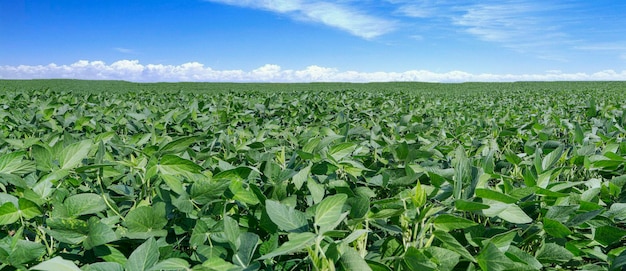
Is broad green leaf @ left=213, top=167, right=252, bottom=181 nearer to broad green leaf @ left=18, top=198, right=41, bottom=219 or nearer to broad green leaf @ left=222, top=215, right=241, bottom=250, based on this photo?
broad green leaf @ left=222, top=215, right=241, bottom=250

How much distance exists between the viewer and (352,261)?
96cm

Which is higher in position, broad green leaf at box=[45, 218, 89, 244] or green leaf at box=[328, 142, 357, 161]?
green leaf at box=[328, 142, 357, 161]

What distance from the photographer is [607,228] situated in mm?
1280

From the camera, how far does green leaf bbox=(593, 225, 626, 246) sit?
126cm

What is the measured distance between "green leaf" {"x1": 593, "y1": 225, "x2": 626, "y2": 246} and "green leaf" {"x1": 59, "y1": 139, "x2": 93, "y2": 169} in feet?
5.17

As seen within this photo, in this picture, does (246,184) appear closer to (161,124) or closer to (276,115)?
(161,124)

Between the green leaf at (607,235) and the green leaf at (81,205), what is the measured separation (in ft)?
4.69

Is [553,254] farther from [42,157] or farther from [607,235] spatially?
[42,157]

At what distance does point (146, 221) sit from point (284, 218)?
400 mm

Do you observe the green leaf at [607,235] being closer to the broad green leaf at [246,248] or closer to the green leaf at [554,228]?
the green leaf at [554,228]

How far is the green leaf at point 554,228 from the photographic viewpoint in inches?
47.6

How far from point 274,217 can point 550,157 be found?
1.24m

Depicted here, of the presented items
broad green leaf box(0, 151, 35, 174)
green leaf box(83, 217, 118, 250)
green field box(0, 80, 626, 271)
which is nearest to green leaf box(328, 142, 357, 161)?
green field box(0, 80, 626, 271)

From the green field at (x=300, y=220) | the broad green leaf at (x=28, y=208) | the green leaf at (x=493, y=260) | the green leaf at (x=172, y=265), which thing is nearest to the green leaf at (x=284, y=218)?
the green field at (x=300, y=220)
